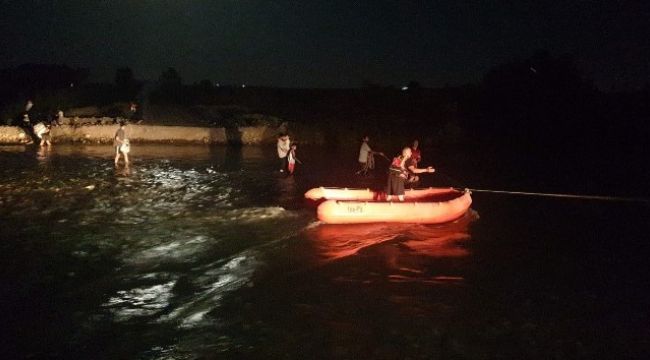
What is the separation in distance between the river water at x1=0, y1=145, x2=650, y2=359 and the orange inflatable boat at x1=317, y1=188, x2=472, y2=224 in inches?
10.4

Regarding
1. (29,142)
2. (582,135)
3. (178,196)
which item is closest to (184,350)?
(178,196)

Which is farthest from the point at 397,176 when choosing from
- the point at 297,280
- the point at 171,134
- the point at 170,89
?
the point at 170,89

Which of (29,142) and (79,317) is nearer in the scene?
(79,317)

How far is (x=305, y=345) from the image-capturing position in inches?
237

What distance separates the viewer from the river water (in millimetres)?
6098

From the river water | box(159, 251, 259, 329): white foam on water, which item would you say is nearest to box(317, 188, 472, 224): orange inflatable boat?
the river water

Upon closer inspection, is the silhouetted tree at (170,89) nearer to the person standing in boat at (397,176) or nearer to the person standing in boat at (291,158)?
the person standing in boat at (291,158)

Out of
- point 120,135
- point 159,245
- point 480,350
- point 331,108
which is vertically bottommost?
point 480,350

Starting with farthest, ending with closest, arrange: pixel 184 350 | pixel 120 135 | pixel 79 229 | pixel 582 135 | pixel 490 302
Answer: pixel 582 135 < pixel 120 135 < pixel 79 229 < pixel 490 302 < pixel 184 350

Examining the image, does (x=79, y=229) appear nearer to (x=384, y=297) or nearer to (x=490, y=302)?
(x=384, y=297)

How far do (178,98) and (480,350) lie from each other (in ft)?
117

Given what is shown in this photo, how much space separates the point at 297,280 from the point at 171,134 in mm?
25235

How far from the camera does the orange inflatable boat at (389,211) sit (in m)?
11.2

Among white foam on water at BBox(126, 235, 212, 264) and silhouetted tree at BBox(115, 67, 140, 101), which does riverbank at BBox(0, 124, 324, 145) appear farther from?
white foam on water at BBox(126, 235, 212, 264)
